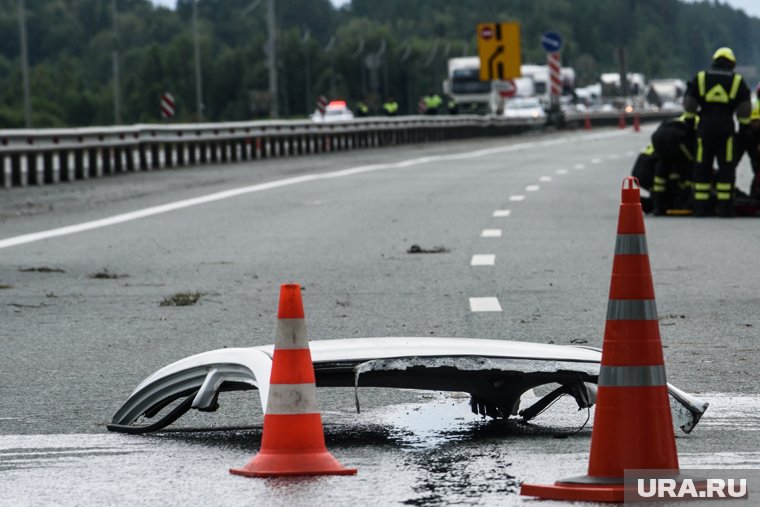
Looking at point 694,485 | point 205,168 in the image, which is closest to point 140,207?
point 205,168

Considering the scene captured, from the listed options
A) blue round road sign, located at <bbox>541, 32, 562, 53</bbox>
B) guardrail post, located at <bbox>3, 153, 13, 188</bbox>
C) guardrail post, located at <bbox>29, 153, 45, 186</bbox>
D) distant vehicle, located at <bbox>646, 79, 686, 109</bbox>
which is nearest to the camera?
guardrail post, located at <bbox>3, 153, 13, 188</bbox>

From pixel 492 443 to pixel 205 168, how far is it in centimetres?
2952

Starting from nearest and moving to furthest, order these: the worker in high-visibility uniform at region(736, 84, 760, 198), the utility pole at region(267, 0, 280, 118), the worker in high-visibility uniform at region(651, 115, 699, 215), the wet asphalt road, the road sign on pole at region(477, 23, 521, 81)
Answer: the wet asphalt road < the worker in high-visibility uniform at region(651, 115, 699, 215) < the worker in high-visibility uniform at region(736, 84, 760, 198) < the utility pole at region(267, 0, 280, 118) < the road sign on pole at region(477, 23, 521, 81)

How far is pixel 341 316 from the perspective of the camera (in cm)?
1090

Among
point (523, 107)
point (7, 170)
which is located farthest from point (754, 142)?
point (523, 107)

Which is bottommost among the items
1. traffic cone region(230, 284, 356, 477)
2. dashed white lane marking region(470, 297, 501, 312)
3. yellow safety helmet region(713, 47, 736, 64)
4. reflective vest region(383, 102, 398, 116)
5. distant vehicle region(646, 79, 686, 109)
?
distant vehicle region(646, 79, 686, 109)

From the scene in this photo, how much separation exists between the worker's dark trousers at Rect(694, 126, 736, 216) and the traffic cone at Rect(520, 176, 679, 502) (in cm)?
1382

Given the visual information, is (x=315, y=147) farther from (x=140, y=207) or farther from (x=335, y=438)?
(x=335, y=438)

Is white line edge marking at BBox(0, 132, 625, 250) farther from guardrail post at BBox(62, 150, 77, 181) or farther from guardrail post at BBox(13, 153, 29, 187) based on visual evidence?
guardrail post at BBox(13, 153, 29, 187)

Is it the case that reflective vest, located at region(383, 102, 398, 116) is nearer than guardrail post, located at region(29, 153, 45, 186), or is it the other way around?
guardrail post, located at region(29, 153, 45, 186)

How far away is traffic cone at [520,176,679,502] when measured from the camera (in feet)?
17.7

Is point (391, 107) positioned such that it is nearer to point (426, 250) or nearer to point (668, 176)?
point (668, 176)

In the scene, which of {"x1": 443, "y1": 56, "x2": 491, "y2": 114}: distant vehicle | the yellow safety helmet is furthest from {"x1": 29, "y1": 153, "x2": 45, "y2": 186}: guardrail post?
{"x1": 443, "y1": 56, "x2": 491, "y2": 114}: distant vehicle

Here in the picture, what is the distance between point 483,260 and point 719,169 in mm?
5384
